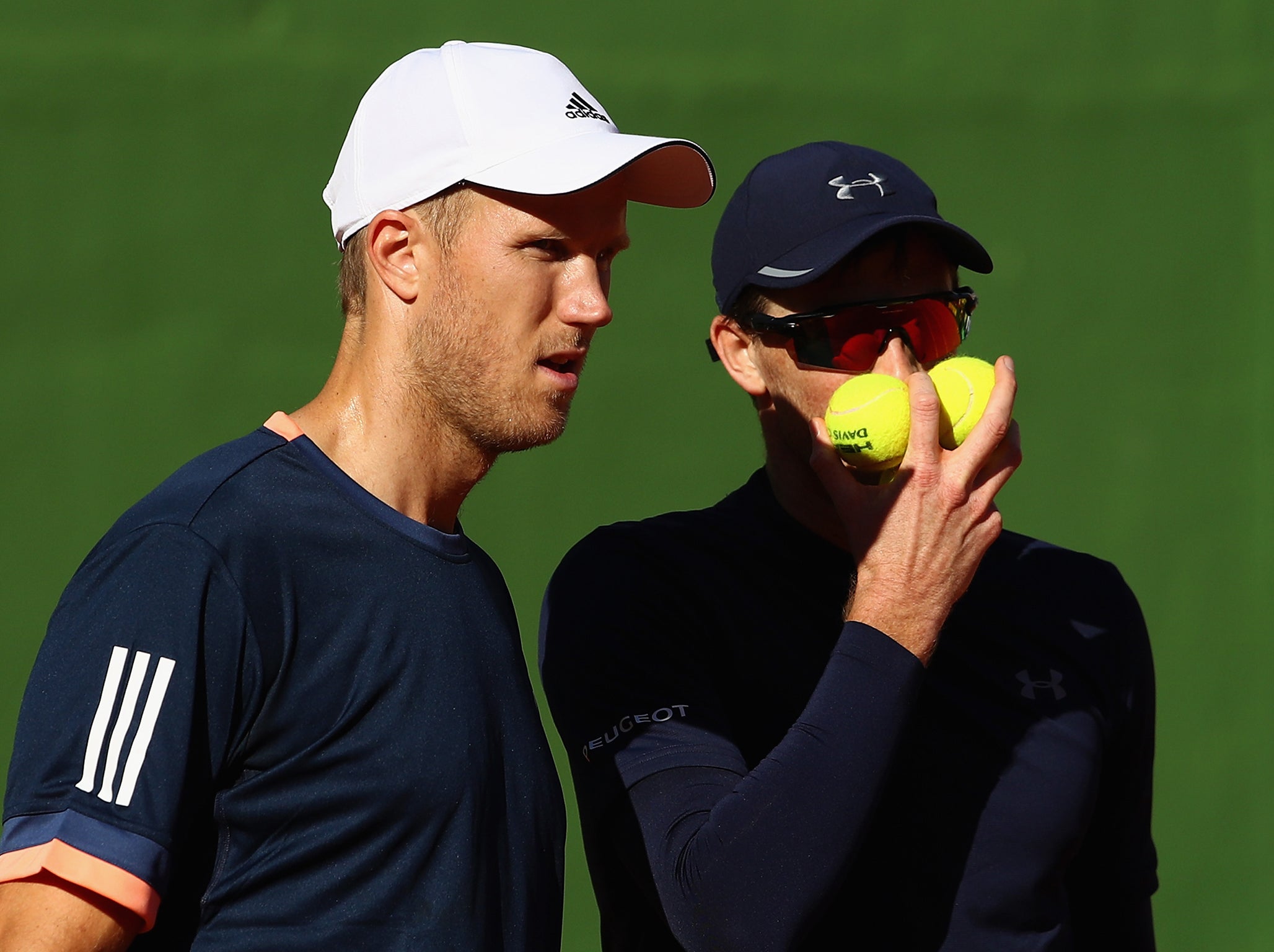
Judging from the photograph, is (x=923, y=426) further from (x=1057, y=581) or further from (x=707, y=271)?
(x=707, y=271)

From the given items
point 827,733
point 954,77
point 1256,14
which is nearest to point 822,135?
point 954,77

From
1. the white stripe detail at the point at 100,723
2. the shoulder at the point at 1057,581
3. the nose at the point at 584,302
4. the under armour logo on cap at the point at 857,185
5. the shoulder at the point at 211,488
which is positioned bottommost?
the white stripe detail at the point at 100,723

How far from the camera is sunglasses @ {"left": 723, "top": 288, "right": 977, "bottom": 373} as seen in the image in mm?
2340

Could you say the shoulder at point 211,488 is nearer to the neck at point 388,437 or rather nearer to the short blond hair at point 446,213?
the neck at point 388,437

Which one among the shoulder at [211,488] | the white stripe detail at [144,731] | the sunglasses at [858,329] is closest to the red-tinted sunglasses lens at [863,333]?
the sunglasses at [858,329]

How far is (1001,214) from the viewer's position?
154 inches

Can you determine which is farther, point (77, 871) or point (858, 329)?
point (858, 329)

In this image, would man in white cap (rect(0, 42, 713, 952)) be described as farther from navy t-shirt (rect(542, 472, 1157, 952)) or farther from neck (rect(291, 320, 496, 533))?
navy t-shirt (rect(542, 472, 1157, 952))

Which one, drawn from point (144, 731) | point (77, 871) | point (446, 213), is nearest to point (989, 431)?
point (446, 213)

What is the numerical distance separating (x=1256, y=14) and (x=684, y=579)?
9.77 ft

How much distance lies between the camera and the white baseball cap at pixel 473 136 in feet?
6.18

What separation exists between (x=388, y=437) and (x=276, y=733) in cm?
48

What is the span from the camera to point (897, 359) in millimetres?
2330

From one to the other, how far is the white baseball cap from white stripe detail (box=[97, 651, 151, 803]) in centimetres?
76
